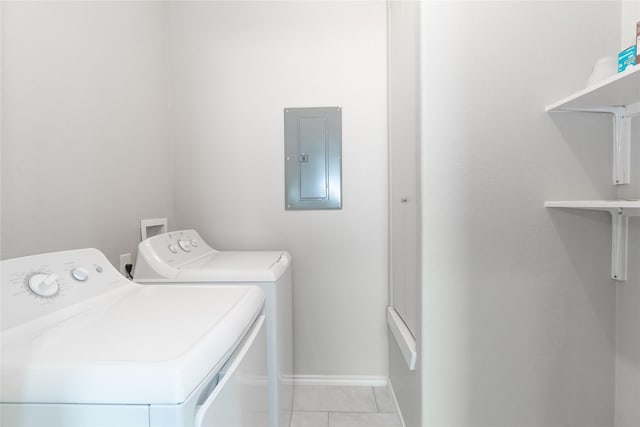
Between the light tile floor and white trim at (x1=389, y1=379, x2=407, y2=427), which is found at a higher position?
white trim at (x1=389, y1=379, x2=407, y2=427)

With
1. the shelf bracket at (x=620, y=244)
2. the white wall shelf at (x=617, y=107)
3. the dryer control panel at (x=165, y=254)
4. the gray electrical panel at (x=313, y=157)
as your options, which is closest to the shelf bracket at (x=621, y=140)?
the white wall shelf at (x=617, y=107)

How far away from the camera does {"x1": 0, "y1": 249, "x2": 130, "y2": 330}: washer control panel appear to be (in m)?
0.70

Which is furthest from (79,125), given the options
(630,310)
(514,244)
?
(630,310)

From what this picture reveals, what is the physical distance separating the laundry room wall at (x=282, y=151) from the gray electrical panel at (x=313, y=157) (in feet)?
0.16

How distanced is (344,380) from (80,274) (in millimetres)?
1556

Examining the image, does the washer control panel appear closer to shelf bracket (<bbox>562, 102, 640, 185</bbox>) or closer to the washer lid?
the washer lid

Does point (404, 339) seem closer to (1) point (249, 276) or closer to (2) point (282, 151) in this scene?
(1) point (249, 276)

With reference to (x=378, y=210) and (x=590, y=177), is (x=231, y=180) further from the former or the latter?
(x=590, y=177)


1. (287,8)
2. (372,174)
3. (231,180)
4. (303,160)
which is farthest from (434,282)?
(287,8)

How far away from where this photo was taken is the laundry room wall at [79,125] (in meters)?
0.97

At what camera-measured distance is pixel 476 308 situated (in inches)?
43.1

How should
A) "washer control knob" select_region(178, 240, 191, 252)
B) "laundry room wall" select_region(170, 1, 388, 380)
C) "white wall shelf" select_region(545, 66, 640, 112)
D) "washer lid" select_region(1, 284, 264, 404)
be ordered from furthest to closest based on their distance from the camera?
"laundry room wall" select_region(170, 1, 388, 380)
"washer control knob" select_region(178, 240, 191, 252)
"white wall shelf" select_region(545, 66, 640, 112)
"washer lid" select_region(1, 284, 264, 404)

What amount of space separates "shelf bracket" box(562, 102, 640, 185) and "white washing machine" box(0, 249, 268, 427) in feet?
4.44

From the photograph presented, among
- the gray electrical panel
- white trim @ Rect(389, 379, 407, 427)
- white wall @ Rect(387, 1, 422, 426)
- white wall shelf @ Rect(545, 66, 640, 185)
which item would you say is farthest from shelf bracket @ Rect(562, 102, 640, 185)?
white trim @ Rect(389, 379, 407, 427)
